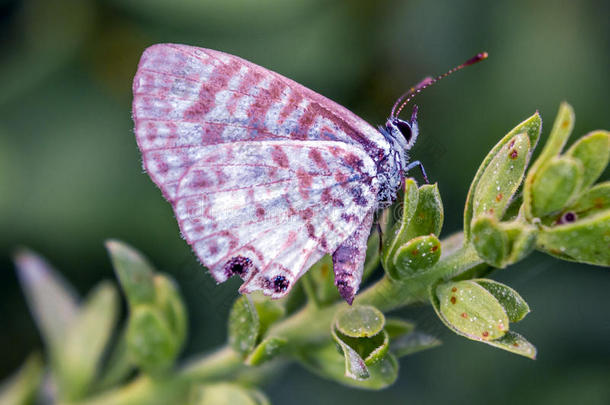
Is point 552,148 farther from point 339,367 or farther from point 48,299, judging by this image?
point 48,299

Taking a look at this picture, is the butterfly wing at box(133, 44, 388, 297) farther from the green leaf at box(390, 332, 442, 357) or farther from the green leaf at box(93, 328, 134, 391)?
the green leaf at box(93, 328, 134, 391)

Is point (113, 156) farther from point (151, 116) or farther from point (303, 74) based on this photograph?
point (151, 116)

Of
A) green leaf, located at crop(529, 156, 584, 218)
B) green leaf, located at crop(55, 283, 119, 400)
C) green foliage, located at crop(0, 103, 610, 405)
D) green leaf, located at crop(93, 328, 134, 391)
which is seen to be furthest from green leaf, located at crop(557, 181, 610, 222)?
green leaf, located at crop(55, 283, 119, 400)

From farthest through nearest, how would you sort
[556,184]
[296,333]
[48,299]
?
[48,299] < [296,333] < [556,184]

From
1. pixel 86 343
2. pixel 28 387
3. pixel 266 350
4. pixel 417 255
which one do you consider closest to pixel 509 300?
pixel 417 255

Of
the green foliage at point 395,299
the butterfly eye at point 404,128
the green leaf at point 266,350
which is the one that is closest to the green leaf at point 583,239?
the green foliage at point 395,299

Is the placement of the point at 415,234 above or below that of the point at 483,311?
above

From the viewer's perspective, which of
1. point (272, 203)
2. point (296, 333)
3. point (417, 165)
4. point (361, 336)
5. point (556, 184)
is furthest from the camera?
point (417, 165)

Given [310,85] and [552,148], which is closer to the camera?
[552,148]
